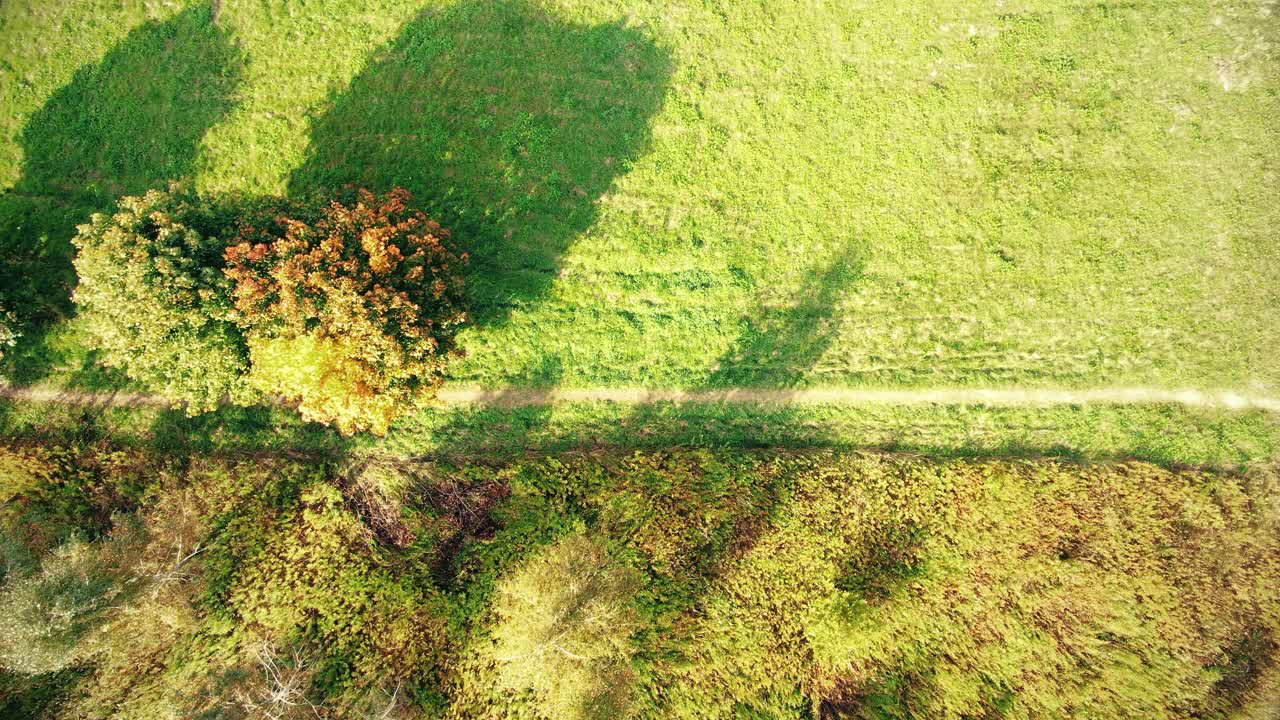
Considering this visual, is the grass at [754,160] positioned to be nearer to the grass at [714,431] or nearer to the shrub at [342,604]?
the grass at [714,431]

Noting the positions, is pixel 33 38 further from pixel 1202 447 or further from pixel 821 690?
pixel 1202 447

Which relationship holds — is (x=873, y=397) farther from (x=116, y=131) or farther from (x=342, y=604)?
(x=116, y=131)

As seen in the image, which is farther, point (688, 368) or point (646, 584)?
point (688, 368)

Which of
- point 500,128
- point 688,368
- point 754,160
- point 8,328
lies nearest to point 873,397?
point 688,368

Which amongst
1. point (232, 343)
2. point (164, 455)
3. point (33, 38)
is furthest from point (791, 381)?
point (33, 38)

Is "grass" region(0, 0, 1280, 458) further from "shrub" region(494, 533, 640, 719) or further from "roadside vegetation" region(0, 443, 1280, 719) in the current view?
"shrub" region(494, 533, 640, 719)

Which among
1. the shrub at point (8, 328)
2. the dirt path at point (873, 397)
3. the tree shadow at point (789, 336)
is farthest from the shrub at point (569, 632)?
the shrub at point (8, 328)
